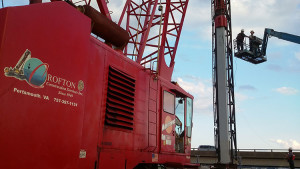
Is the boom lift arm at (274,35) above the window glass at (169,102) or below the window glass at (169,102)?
above

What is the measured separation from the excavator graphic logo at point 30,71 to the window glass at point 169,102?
5367 mm

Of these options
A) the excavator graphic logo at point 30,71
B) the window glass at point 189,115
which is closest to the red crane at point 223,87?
the window glass at point 189,115

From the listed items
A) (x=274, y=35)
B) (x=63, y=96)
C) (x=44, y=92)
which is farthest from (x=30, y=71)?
(x=274, y=35)

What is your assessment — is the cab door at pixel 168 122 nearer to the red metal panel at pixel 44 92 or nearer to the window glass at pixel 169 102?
the window glass at pixel 169 102

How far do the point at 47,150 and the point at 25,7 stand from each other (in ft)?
7.68

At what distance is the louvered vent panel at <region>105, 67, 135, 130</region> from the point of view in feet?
→ 22.9

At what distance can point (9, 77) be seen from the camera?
13.9ft

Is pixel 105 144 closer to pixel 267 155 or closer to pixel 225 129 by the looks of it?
pixel 225 129

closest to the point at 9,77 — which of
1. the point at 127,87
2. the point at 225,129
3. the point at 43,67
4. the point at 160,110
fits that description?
the point at 43,67

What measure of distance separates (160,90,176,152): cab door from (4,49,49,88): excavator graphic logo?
16.9 feet

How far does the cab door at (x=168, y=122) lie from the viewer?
364 inches

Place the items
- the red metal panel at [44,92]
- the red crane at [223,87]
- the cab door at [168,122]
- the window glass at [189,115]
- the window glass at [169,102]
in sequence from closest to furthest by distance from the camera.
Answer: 1. the red metal panel at [44,92]
2. the cab door at [168,122]
3. the window glass at [169,102]
4. the window glass at [189,115]
5. the red crane at [223,87]

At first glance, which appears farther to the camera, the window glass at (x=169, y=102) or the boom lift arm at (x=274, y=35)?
the boom lift arm at (x=274, y=35)

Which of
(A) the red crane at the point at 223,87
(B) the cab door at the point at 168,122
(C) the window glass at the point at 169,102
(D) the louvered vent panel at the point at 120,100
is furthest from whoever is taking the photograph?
(A) the red crane at the point at 223,87
